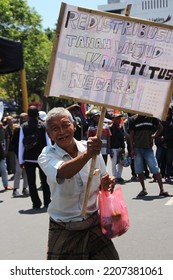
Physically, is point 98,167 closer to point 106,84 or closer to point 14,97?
point 106,84

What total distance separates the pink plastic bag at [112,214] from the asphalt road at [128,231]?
2193mm

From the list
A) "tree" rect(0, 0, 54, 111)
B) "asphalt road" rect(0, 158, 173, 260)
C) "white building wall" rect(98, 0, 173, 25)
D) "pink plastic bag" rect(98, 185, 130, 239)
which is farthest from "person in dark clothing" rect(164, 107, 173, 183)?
"white building wall" rect(98, 0, 173, 25)

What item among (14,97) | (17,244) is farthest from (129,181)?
(14,97)

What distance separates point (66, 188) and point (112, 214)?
374 millimetres

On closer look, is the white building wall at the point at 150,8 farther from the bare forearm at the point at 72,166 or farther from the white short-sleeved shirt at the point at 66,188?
the bare forearm at the point at 72,166

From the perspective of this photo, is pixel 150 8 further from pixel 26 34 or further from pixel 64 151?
pixel 64 151

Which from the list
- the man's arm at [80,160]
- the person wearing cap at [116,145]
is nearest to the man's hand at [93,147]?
the man's arm at [80,160]

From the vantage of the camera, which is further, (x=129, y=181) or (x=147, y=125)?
(x=129, y=181)

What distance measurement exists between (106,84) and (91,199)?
788 mm

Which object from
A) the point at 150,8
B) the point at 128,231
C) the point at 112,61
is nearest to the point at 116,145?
the point at 128,231

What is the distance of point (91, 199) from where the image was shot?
12.3 ft

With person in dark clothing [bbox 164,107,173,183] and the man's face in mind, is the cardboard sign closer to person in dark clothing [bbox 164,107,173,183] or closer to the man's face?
the man's face

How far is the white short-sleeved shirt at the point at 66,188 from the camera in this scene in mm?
3646

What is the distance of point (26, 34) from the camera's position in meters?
38.3
